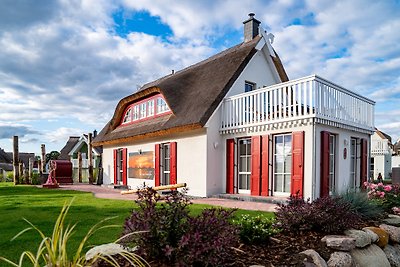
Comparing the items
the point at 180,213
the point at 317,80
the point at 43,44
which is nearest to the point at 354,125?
the point at 317,80

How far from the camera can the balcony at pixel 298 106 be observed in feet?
30.4

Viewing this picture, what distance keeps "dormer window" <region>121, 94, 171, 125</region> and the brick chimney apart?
4.90 meters

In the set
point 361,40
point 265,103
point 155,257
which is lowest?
point 155,257

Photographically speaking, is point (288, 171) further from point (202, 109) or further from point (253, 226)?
point (253, 226)

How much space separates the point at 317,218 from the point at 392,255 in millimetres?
1736

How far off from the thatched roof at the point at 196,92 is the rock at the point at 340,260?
728 centimetres

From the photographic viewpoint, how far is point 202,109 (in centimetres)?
1124

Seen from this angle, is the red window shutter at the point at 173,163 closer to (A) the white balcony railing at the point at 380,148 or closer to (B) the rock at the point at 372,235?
(B) the rock at the point at 372,235

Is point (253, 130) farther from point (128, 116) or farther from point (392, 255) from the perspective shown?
point (128, 116)

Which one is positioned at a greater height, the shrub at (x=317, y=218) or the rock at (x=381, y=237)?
the shrub at (x=317, y=218)

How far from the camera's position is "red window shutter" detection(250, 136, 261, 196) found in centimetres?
1040

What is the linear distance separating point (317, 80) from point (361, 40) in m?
1.58

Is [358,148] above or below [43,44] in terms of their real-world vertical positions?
below

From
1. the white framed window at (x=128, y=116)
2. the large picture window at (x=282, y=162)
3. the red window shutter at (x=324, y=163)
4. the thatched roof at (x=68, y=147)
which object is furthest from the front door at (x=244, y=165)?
the thatched roof at (x=68, y=147)
